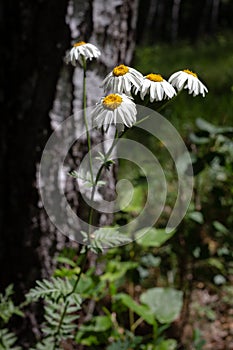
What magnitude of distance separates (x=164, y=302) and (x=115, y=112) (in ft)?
2.60

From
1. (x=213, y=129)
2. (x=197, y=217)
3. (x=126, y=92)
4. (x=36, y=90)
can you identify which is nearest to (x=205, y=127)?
(x=213, y=129)

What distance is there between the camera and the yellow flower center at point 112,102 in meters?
0.70

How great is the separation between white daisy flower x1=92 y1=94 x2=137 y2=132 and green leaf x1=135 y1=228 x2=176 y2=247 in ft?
2.06

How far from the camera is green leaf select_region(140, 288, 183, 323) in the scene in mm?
1255

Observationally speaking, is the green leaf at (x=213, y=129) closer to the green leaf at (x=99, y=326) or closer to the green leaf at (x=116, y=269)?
the green leaf at (x=116, y=269)

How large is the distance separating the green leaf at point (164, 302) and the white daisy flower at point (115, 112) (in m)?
0.74

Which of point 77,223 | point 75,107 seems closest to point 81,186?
point 77,223

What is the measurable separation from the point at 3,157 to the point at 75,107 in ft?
0.86

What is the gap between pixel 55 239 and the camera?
1.26 metres

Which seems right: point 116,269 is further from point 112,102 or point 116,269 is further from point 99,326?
point 112,102

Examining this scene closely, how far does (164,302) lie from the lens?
1.30 meters

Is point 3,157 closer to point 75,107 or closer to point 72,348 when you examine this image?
point 75,107

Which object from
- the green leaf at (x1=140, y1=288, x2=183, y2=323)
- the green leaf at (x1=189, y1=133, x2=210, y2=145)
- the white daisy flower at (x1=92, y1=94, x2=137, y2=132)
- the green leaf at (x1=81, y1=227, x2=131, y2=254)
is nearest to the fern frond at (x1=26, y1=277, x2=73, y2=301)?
the green leaf at (x1=81, y1=227, x2=131, y2=254)

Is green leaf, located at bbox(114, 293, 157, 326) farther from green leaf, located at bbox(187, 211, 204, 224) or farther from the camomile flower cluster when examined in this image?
the camomile flower cluster
